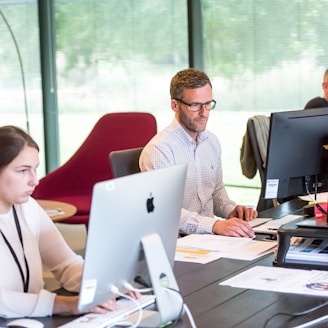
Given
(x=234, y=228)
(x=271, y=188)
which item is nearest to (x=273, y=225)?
(x=234, y=228)

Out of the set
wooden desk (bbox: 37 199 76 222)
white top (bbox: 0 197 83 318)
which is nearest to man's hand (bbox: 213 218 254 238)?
white top (bbox: 0 197 83 318)

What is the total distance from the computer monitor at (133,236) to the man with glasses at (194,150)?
1334 millimetres

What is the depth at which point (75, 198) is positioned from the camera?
6043 millimetres

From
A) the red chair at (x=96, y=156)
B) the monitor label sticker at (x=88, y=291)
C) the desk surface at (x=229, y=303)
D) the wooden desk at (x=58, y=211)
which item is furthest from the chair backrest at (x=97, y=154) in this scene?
the monitor label sticker at (x=88, y=291)

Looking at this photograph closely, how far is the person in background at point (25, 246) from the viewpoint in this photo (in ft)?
7.62

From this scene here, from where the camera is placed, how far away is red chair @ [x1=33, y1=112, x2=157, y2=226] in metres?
6.11

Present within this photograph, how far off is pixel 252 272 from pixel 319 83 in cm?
378

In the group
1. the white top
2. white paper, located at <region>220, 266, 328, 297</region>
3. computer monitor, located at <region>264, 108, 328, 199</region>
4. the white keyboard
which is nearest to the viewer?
the white keyboard

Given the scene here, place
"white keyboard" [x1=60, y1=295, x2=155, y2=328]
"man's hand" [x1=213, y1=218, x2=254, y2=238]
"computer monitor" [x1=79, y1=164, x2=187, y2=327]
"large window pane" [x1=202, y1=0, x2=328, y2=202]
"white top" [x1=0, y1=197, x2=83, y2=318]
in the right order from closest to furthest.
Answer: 1. "computer monitor" [x1=79, y1=164, x2=187, y2=327]
2. "white keyboard" [x1=60, y1=295, x2=155, y2=328]
3. "white top" [x1=0, y1=197, x2=83, y2=318]
4. "man's hand" [x1=213, y1=218, x2=254, y2=238]
5. "large window pane" [x1=202, y1=0, x2=328, y2=202]

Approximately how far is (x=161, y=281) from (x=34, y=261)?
2.04 ft

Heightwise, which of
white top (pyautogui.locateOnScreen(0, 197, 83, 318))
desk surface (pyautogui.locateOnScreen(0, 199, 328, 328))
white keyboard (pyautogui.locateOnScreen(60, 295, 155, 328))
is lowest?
desk surface (pyautogui.locateOnScreen(0, 199, 328, 328))

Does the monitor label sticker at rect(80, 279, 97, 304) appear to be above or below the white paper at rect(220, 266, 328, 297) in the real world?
above

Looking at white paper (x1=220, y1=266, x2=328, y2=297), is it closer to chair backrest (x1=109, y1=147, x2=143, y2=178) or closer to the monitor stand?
the monitor stand

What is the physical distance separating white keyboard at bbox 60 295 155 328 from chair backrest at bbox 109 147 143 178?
1.40 metres
